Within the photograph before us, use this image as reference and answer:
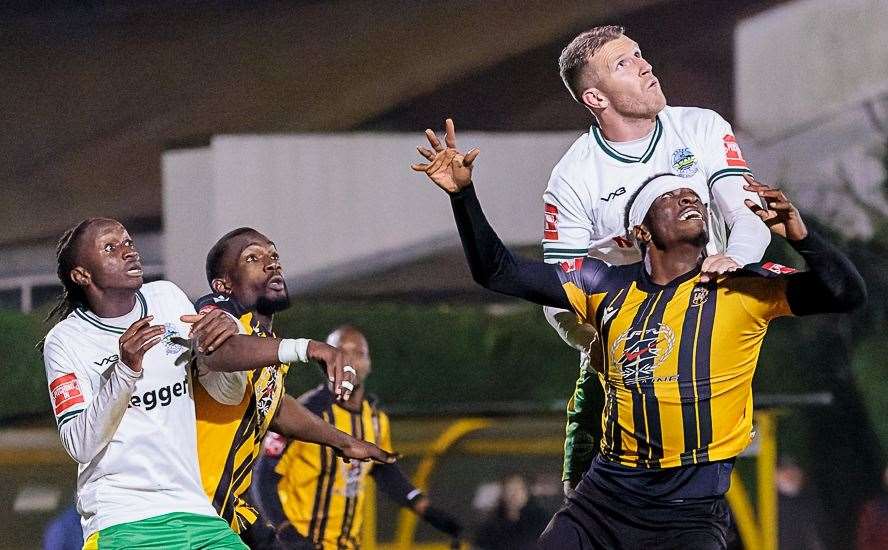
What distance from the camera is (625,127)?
3682 millimetres

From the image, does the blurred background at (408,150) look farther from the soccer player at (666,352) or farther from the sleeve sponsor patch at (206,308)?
the soccer player at (666,352)

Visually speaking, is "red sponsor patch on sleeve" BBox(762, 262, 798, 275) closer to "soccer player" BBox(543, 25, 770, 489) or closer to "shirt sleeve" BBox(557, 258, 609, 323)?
"soccer player" BBox(543, 25, 770, 489)

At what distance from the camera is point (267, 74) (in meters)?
8.33

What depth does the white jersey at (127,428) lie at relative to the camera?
3236mm

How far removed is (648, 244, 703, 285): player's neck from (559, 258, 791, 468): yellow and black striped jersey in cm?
2

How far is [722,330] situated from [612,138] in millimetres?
770

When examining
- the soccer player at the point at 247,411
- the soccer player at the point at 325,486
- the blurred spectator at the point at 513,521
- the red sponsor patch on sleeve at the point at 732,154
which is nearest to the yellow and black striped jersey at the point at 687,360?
the red sponsor patch on sleeve at the point at 732,154

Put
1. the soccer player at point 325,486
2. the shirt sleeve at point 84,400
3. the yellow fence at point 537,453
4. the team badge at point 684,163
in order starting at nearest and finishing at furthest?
the shirt sleeve at point 84,400
the team badge at point 684,163
the soccer player at point 325,486
the yellow fence at point 537,453

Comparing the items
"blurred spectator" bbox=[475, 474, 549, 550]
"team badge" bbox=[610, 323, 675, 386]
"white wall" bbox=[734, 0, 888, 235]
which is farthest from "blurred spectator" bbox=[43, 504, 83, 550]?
"white wall" bbox=[734, 0, 888, 235]

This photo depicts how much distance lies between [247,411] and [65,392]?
20.6 inches

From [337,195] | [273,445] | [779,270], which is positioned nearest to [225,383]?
[779,270]

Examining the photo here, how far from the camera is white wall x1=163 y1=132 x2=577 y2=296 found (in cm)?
823

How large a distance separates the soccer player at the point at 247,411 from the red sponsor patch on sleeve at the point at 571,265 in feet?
2.38

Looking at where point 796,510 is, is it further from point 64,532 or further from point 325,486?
point 64,532
